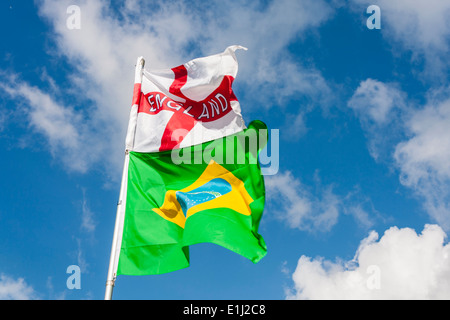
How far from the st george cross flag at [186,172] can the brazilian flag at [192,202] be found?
0.03 meters

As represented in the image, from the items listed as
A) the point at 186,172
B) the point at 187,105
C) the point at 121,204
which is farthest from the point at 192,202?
the point at 187,105

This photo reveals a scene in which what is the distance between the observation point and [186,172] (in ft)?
44.5

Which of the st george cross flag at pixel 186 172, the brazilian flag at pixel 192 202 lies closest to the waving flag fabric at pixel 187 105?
the st george cross flag at pixel 186 172

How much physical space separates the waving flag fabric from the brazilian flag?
0.39m

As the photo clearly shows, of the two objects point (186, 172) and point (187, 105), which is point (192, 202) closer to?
point (186, 172)

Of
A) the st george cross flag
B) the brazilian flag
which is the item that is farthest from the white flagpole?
the brazilian flag

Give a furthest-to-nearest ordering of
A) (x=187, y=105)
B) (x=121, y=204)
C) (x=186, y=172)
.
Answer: (x=187, y=105) → (x=186, y=172) → (x=121, y=204)

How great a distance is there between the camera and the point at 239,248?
38.4 ft

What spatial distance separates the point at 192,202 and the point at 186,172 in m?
1.30

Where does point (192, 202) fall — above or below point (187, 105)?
below

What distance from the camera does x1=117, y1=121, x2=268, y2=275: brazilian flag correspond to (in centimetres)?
1145
